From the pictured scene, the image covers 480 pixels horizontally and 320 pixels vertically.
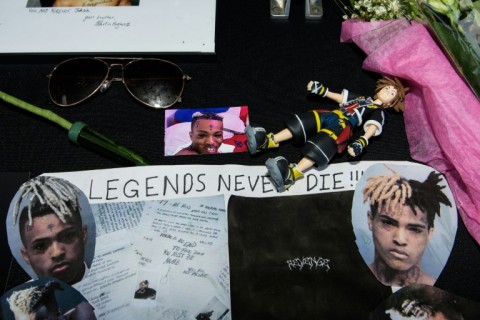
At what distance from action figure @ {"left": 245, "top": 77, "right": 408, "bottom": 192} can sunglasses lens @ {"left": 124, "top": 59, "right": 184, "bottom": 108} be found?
0.49 feet

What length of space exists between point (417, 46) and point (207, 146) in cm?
34

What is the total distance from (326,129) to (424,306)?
26 cm

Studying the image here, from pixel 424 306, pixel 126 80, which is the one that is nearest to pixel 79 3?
pixel 126 80

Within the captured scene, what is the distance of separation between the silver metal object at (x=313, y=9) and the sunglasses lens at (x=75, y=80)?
1.15ft

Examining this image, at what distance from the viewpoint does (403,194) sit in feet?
2.04

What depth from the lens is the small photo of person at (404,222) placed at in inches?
23.1

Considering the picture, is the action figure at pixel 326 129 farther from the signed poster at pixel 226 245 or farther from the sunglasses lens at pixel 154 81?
the sunglasses lens at pixel 154 81

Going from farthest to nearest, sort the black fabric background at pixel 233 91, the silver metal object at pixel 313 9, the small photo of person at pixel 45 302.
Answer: the silver metal object at pixel 313 9, the black fabric background at pixel 233 91, the small photo of person at pixel 45 302

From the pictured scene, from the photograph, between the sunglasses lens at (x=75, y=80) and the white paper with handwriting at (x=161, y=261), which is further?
the sunglasses lens at (x=75, y=80)

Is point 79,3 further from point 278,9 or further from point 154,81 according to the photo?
point 278,9

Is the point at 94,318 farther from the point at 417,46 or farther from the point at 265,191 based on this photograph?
the point at 417,46

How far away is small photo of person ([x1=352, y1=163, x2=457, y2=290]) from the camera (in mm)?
587

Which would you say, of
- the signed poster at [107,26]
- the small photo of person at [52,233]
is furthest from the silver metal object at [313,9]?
the small photo of person at [52,233]

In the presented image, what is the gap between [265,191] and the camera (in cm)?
63
